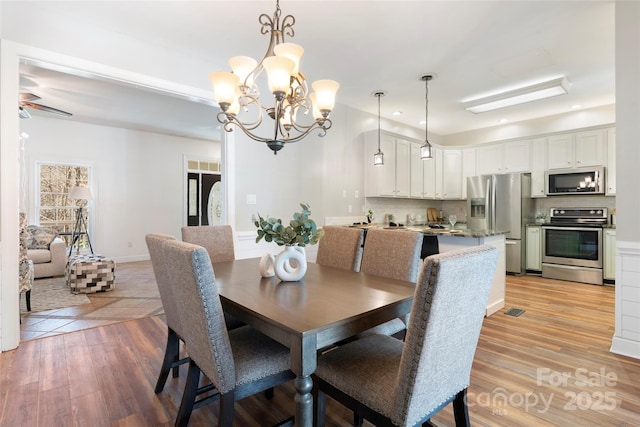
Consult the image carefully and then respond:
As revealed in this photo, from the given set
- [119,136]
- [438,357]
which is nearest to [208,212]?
[119,136]

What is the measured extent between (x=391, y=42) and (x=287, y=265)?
2.46 metres

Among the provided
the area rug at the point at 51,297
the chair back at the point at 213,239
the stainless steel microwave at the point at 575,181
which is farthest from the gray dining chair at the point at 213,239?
the stainless steel microwave at the point at 575,181

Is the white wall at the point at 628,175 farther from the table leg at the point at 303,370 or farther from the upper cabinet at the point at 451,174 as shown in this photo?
the upper cabinet at the point at 451,174

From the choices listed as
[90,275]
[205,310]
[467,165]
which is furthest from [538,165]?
[90,275]

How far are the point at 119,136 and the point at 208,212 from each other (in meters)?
2.30

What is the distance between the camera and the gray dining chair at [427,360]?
3.22 ft

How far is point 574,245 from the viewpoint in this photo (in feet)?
15.6

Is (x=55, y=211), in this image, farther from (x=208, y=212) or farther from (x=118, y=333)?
(x=118, y=333)

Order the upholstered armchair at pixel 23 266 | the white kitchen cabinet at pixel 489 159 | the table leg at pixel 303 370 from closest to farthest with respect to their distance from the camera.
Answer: the table leg at pixel 303 370
the upholstered armchair at pixel 23 266
the white kitchen cabinet at pixel 489 159

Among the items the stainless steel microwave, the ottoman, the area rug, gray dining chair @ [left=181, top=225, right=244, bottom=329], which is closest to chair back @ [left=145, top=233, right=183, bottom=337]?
gray dining chair @ [left=181, top=225, right=244, bottom=329]

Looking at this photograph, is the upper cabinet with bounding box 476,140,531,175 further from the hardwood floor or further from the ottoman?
the ottoman

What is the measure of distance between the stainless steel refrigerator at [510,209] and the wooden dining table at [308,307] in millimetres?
4359

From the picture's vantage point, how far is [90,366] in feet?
7.45

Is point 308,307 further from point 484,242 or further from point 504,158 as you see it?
point 504,158
